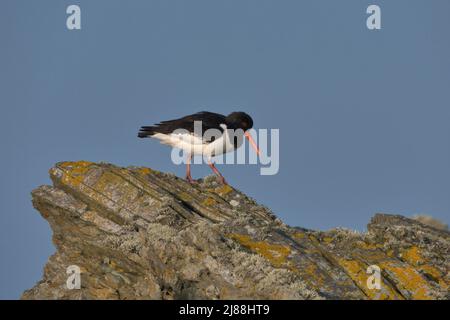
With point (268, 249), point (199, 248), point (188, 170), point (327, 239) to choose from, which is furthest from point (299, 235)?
point (188, 170)

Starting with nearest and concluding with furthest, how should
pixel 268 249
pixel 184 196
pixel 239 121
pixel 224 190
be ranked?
pixel 268 249
pixel 184 196
pixel 224 190
pixel 239 121

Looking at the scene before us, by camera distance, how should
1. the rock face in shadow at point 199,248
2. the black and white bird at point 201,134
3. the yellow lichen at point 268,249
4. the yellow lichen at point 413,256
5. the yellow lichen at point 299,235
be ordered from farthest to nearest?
the black and white bird at point 201,134 → the yellow lichen at point 299,235 → the yellow lichen at point 413,256 → the yellow lichen at point 268,249 → the rock face in shadow at point 199,248

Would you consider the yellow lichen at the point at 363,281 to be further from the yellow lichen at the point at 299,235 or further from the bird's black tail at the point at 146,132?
the bird's black tail at the point at 146,132

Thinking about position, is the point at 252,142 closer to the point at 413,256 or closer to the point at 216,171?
the point at 216,171

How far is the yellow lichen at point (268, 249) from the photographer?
17797 mm

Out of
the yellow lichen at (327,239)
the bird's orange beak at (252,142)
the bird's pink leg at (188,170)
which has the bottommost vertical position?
the yellow lichen at (327,239)

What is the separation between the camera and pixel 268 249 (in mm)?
18219

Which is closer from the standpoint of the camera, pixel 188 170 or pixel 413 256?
pixel 413 256

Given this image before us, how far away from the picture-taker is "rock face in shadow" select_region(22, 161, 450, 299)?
1658 centimetres

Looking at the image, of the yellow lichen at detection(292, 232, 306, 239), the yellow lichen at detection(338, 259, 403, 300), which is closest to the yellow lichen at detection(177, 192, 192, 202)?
the yellow lichen at detection(292, 232, 306, 239)

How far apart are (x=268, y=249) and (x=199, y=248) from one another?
1.58 metres

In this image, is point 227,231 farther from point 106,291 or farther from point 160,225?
point 106,291

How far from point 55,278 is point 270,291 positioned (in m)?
4.29

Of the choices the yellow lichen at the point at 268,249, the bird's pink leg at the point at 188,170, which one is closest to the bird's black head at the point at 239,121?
the bird's pink leg at the point at 188,170
